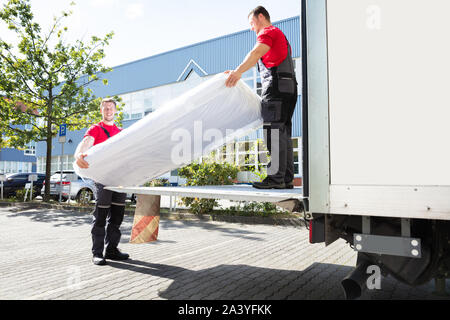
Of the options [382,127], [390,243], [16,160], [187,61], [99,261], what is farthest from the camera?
[16,160]

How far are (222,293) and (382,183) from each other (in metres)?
2.00

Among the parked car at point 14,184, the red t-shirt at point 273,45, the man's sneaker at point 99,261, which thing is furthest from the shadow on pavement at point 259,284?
the parked car at point 14,184

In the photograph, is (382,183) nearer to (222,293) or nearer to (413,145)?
(413,145)

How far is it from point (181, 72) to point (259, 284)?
2218cm

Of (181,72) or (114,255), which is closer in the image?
(114,255)

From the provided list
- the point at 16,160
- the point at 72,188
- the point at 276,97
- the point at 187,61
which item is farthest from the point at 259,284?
the point at 16,160

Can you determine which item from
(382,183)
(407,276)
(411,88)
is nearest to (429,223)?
(407,276)

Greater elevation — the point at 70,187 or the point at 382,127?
the point at 382,127

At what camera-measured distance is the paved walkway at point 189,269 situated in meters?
3.32

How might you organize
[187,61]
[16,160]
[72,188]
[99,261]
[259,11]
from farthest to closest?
[16,160], [187,61], [72,188], [99,261], [259,11]

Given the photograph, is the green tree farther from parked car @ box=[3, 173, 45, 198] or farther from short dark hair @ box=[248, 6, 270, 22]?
short dark hair @ box=[248, 6, 270, 22]

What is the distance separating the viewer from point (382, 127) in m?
2.07

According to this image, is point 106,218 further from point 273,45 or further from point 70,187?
point 70,187

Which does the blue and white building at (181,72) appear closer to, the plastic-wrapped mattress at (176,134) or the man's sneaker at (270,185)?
the plastic-wrapped mattress at (176,134)
